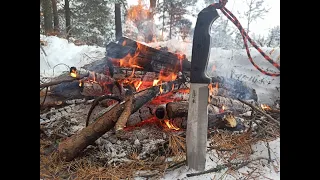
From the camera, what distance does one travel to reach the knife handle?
1.89 m

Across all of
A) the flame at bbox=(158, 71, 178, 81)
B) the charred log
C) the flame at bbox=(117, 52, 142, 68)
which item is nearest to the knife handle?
the flame at bbox=(158, 71, 178, 81)

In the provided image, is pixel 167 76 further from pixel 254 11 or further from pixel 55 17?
pixel 55 17

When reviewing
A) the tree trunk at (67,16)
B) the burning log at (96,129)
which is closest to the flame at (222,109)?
the burning log at (96,129)

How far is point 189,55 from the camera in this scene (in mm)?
1928

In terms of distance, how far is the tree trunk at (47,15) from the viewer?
77.3 inches

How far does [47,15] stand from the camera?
1971mm

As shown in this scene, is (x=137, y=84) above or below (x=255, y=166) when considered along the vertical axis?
above

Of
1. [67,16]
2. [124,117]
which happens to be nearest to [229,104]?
[124,117]

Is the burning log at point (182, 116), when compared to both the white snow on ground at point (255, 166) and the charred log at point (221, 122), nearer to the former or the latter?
the charred log at point (221, 122)

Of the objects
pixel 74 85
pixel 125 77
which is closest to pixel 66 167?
pixel 74 85

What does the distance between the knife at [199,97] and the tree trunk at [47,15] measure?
847 millimetres

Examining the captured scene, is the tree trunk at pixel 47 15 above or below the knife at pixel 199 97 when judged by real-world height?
above

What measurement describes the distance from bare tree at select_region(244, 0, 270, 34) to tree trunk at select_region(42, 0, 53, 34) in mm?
1131

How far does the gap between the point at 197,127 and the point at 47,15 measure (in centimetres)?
108
